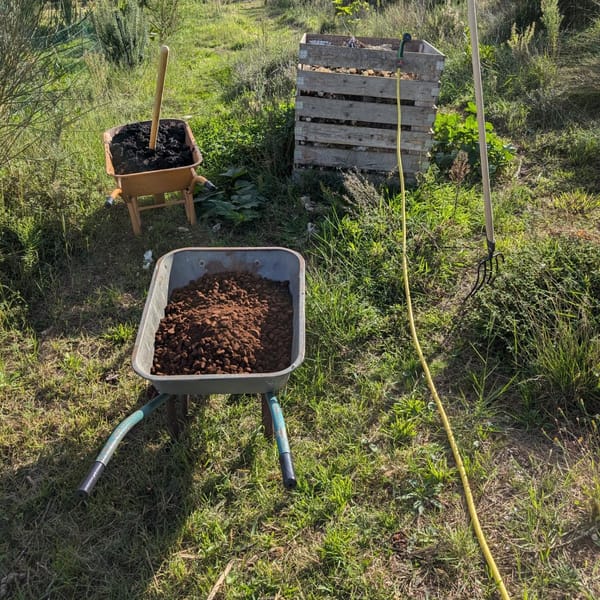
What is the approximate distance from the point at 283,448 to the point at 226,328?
743mm

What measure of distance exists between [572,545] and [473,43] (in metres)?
2.29

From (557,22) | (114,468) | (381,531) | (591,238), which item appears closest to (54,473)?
(114,468)

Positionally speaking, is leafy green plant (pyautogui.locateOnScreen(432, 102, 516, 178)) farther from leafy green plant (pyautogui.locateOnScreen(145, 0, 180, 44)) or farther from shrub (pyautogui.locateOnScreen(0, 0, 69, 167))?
leafy green plant (pyautogui.locateOnScreen(145, 0, 180, 44))

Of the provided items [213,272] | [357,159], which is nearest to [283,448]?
[213,272]

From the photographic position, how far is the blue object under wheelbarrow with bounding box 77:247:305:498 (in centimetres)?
177

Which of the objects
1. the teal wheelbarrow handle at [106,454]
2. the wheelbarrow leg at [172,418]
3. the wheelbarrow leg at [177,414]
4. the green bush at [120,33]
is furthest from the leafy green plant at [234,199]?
the green bush at [120,33]

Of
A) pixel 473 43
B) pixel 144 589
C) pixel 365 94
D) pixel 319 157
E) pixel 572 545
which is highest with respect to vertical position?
pixel 473 43

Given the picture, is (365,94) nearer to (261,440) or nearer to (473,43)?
(473,43)

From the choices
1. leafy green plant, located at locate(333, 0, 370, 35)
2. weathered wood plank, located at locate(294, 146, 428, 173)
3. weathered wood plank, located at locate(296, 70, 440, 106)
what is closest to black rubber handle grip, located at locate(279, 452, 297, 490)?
weathered wood plank, located at locate(294, 146, 428, 173)

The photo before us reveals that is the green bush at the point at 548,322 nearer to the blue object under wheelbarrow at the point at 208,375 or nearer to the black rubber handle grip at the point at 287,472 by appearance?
the blue object under wheelbarrow at the point at 208,375

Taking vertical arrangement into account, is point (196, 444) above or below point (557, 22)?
below

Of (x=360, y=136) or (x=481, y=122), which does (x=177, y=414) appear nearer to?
(x=481, y=122)

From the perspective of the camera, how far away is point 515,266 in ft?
10.2

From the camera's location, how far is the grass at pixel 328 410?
2.05 meters
